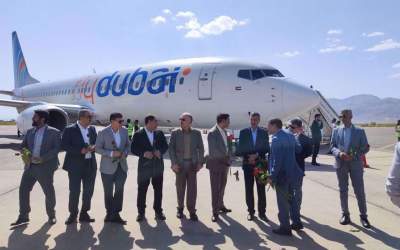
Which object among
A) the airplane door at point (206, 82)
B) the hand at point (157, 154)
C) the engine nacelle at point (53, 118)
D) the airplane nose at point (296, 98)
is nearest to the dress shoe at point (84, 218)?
the hand at point (157, 154)

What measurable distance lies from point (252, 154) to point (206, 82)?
26.2 ft

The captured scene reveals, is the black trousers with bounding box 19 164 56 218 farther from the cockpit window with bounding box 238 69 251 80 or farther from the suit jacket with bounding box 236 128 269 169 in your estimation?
the cockpit window with bounding box 238 69 251 80

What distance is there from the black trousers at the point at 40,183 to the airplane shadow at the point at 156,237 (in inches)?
52.9

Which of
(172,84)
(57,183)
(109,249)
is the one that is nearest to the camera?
(109,249)

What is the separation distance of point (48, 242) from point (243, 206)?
3.13 metres

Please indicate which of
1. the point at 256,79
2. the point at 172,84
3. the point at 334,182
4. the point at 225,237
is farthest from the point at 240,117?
the point at 225,237

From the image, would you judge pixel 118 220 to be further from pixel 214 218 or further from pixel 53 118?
pixel 53 118

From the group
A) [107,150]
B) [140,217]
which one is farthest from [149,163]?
[140,217]

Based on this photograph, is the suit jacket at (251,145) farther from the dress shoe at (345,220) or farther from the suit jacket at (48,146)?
the suit jacket at (48,146)

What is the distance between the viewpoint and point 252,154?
5492 millimetres

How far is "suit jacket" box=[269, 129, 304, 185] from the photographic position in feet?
15.2

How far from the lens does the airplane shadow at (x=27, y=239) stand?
13.8 feet

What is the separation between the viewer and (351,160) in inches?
206

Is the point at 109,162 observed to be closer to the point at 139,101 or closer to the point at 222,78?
the point at 222,78
